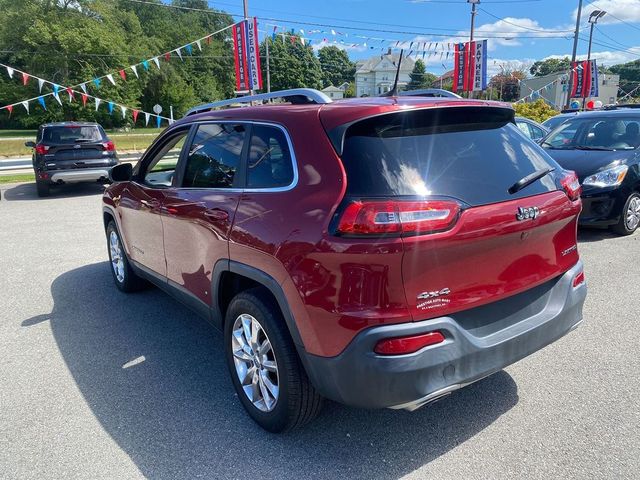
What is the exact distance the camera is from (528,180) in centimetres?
255

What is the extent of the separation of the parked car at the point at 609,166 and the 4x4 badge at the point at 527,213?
470 centimetres

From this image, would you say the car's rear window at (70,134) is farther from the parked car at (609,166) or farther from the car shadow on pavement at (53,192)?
the parked car at (609,166)

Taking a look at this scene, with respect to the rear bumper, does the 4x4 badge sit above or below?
above

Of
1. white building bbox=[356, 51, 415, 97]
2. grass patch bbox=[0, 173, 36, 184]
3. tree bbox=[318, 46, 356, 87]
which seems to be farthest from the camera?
white building bbox=[356, 51, 415, 97]

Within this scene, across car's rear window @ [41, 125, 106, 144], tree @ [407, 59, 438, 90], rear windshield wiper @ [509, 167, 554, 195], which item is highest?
tree @ [407, 59, 438, 90]

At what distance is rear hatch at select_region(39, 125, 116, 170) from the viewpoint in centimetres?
1180

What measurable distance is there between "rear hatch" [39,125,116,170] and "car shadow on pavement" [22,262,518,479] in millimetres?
9276

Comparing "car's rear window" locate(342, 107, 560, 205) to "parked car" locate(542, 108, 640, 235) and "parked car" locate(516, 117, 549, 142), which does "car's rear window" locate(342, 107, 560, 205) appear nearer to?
"parked car" locate(542, 108, 640, 235)

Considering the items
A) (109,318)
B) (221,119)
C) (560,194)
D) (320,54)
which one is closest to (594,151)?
(560,194)

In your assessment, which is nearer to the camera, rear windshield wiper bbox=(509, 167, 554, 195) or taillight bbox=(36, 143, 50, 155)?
rear windshield wiper bbox=(509, 167, 554, 195)

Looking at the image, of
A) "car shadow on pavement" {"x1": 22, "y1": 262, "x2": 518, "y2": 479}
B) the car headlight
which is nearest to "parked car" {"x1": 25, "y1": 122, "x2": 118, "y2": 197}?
"car shadow on pavement" {"x1": 22, "y1": 262, "x2": 518, "y2": 479}

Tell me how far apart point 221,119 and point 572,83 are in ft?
102

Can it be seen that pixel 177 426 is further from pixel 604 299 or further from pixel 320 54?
pixel 320 54

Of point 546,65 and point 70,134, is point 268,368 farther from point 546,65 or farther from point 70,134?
point 546,65
